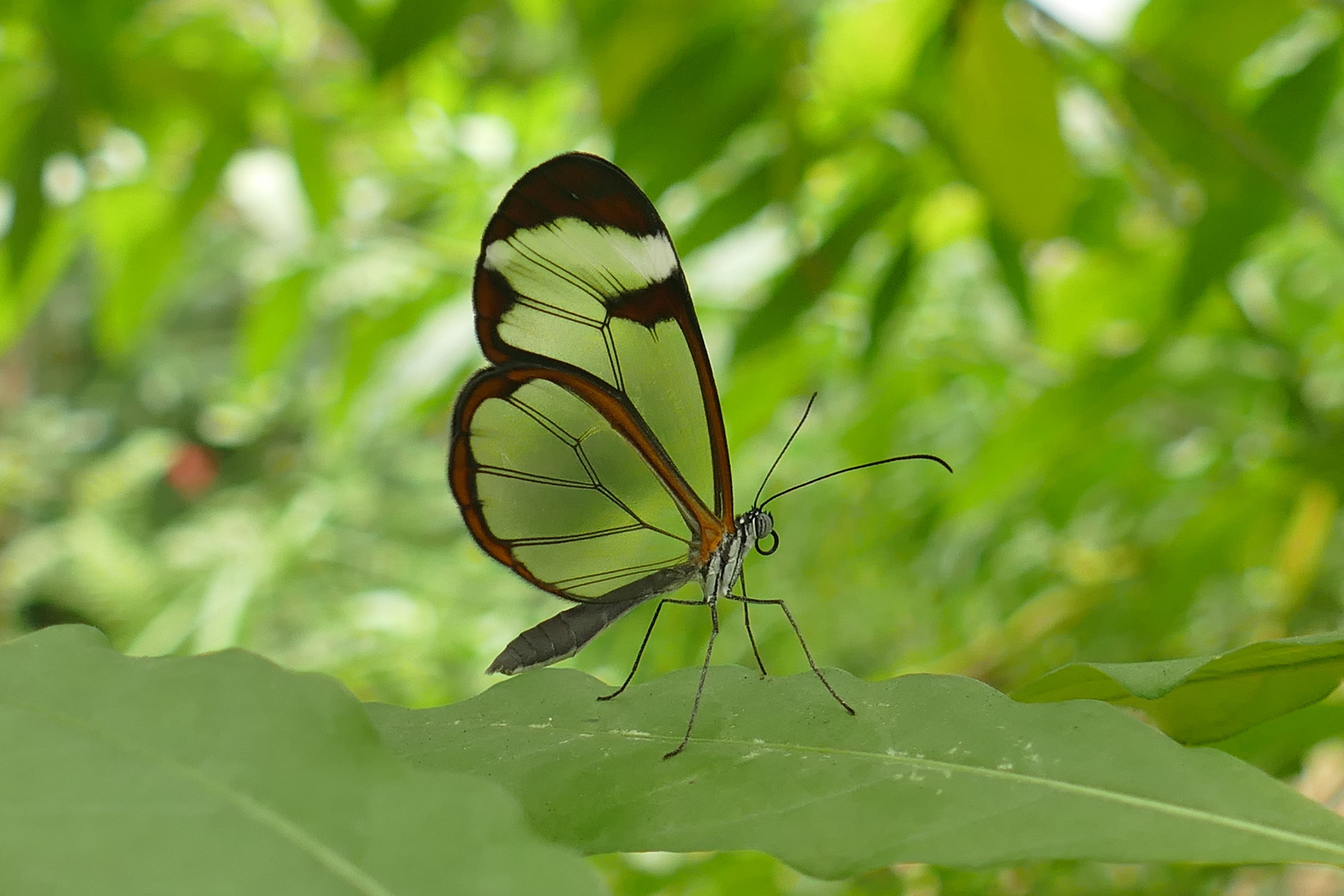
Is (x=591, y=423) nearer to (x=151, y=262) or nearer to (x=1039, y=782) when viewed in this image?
(x=1039, y=782)

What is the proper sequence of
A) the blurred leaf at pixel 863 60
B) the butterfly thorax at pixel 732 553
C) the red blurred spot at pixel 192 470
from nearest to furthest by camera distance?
1. the butterfly thorax at pixel 732 553
2. the blurred leaf at pixel 863 60
3. the red blurred spot at pixel 192 470

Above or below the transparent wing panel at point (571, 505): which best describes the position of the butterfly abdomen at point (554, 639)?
below

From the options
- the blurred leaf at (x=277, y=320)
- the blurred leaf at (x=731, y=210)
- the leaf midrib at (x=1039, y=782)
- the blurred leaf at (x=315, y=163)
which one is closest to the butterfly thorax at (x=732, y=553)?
the leaf midrib at (x=1039, y=782)

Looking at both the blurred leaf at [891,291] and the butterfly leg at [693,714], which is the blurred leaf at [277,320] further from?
the butterfly leg at [693,714]

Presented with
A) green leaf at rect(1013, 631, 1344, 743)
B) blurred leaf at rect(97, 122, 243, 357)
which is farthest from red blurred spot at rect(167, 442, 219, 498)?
green leaf at rect(1013, 631, 1344, 743)

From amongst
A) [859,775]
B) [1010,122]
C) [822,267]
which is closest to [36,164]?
[822,267]

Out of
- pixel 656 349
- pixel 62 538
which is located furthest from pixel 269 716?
pixel 62 538
